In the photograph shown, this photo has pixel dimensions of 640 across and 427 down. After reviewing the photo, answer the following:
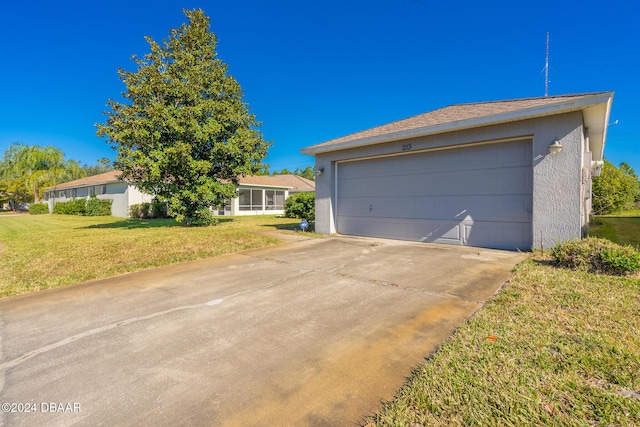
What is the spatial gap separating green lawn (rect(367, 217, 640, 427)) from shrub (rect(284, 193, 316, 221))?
14.1 metres

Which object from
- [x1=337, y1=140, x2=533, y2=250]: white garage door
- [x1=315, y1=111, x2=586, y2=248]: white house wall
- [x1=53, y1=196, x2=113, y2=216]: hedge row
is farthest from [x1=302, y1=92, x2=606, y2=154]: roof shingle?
[x1=53, y1=196, x2=113, y2=216]: hedge row

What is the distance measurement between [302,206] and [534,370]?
15.8 m

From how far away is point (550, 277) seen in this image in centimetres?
429

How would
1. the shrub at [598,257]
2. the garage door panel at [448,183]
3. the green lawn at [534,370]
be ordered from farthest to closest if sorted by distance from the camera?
the garage door panel at [448,183], the shrub at [598,257], the green lawn at [534,370]

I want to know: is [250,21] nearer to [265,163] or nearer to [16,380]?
[265,163]

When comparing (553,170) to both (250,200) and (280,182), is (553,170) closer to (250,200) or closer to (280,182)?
(250,200)

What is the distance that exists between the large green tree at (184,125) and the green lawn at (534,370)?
11586mm

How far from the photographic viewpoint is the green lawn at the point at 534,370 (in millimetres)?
1753

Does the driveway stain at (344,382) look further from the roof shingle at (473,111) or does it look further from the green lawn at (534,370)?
the roof shingle at (473,111)

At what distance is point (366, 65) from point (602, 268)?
47.9ft

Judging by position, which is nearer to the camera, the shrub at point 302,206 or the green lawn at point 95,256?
the green lawn at point 95,256

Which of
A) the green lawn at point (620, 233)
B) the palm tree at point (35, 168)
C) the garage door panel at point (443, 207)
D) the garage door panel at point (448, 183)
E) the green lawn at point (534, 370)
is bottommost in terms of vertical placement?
the green lawn at point (534, 370)

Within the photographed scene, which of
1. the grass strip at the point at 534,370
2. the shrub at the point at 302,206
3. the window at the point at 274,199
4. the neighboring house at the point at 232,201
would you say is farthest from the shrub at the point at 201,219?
the window at the point at 274,199

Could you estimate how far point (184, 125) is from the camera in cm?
1186
